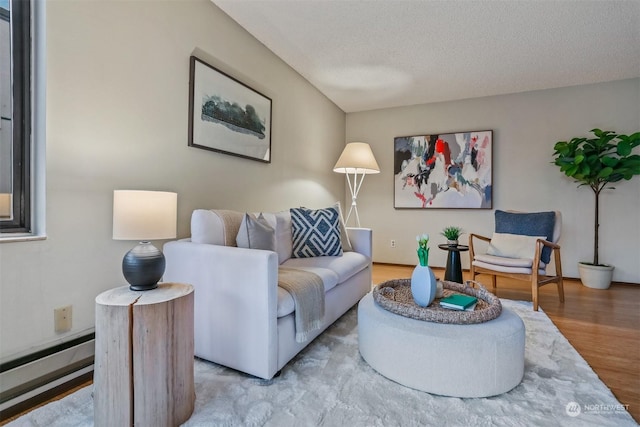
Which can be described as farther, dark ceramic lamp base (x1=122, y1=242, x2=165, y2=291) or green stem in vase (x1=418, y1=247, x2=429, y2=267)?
green stem in vase (x1=418, y1=247, x2=429, y2=267)

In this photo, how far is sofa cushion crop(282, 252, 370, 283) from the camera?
2301 mm

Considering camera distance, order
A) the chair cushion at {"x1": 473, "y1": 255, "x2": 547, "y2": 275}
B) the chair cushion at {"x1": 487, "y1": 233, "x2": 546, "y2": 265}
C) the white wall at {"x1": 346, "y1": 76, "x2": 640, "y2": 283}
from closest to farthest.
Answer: the chair cushion at {"x1": 473, "y1": 255, "x2": 547, "y2": 275} < the chair cushion at {"x1": 487, "y1": 233, "x2": 546, "y2": 265} < the white wall at {"x1": 346, "y1": 76, "x2": 640, "y2": 283}

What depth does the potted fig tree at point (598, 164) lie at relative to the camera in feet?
11.0

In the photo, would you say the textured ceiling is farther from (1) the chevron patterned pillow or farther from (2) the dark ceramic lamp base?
(2) the dark ceramic lamp base

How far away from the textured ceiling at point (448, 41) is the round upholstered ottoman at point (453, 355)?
2.37 meters

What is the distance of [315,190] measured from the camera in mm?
4258

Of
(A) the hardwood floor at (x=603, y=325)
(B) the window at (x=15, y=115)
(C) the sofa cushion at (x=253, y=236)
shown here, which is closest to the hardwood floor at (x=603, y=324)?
(A) the hardwood floor at (x=603, y=325)

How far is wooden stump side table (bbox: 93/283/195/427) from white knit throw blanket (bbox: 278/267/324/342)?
25.7 inches

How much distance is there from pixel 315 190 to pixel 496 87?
8.93 feet

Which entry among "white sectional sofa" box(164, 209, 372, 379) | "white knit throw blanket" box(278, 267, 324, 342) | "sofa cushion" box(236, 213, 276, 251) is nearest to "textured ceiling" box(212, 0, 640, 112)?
"sofa cushion" box(236, 213, 276, 251)

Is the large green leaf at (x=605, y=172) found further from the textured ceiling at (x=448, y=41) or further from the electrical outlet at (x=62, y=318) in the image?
the electrical outlet at (x=62, y=318)

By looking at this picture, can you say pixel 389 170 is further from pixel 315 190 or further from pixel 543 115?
pixel 543 115

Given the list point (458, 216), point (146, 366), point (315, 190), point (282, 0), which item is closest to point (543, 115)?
point (458, 216)

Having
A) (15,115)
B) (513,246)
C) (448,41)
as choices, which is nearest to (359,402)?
(15,115)
